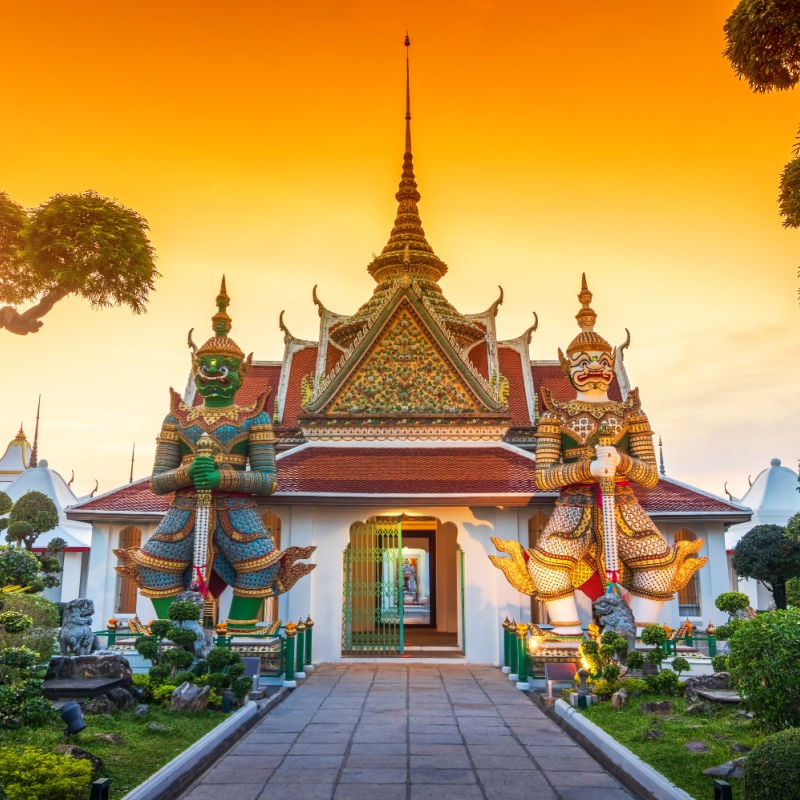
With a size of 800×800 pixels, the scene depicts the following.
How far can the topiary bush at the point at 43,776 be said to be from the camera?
4559mm

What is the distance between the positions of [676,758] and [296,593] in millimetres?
7705

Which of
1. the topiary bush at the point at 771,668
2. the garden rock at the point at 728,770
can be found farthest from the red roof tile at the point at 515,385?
the garden rock at the point at 728,770

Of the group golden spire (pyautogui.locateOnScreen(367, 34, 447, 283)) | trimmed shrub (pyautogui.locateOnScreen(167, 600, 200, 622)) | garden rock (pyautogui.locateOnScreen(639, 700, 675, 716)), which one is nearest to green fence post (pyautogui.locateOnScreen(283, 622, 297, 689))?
trimmed shrub (pyautogui.locateOnScreen(167, 600, 200, 622))

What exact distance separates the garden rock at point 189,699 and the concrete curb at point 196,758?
1.17ft

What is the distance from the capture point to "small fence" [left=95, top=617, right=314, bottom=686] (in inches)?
397

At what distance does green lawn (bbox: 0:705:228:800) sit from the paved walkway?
1.29 ft

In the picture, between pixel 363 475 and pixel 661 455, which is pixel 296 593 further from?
pixel 661 455

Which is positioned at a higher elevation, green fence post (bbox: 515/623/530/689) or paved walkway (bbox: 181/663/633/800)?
green fence post (bbox: 515/623/530/689)

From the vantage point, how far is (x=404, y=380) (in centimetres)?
1486

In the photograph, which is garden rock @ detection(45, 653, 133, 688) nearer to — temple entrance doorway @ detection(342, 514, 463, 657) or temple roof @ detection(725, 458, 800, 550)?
temple entrance doorway @ detection(342, 514, 463, 657)

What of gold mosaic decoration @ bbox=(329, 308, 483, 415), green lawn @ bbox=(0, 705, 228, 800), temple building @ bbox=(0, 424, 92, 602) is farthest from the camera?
temple building @ bbox=(0, 424, 92, 602)

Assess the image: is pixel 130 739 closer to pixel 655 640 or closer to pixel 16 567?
pixel 16 567

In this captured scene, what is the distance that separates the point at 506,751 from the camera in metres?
6.65

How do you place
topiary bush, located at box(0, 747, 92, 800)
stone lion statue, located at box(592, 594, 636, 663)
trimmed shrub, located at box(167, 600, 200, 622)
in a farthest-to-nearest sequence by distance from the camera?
stone lion statue, located at box(592, 594, 636, 663) → trimmed shrub, located at box(167, 600, 200, 622) → topiary bush, located at box(0, 747, 92, 800)
